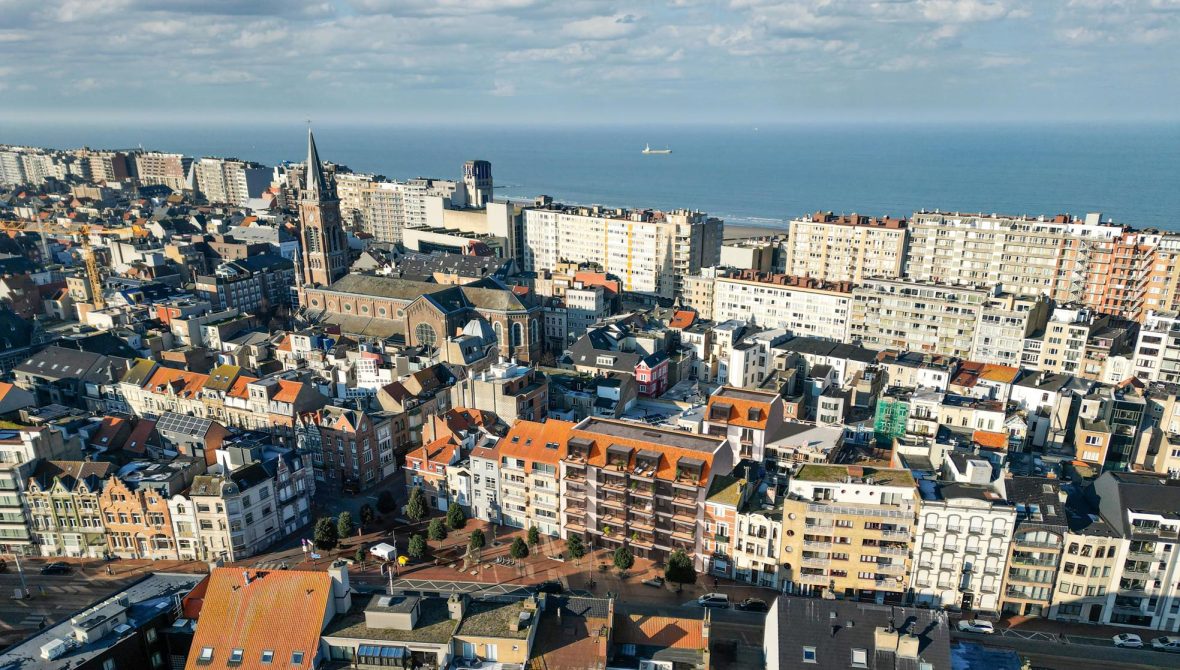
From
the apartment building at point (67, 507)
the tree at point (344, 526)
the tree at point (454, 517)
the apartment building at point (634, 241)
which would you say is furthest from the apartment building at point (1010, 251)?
the apartment building at point (67, 507)

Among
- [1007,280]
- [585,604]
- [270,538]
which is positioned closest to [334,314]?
[270,538]

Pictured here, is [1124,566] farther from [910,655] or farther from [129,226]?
[129,226]

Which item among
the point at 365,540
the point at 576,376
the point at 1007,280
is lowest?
the point at 365,540

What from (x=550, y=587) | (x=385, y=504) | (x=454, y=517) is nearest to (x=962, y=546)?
(x=550, y=587)

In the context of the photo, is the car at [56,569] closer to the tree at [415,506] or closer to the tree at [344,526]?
the tree at [344,526]

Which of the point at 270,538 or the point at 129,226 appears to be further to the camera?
the point at 129,226

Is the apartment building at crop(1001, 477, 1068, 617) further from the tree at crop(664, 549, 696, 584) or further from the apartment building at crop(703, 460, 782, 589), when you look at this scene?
the tree at crop(664, 549, 696, 584)
